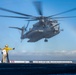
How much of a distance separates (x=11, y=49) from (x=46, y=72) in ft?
114

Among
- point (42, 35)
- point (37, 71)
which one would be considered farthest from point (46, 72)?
point (42, 35)

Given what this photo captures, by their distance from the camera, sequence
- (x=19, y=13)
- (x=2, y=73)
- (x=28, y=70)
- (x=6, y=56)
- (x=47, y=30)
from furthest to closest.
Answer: (x=6, y=56) < (x=47, y=30) < (x=28, y=70) < (x=2, y=73) < (x=19, y=13)

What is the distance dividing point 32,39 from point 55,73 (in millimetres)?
12462

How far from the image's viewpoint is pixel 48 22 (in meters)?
50.9

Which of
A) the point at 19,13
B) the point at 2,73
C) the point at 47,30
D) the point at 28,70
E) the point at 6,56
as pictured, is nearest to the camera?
the point at 19,13

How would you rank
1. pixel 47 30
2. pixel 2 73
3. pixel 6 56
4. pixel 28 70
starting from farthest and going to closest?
pixel 6 56, pixel 47 30, pixel 28 70, pixel 2 73

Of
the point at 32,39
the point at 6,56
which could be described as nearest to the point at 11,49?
the point at 6,56

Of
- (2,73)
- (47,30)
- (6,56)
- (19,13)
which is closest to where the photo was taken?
(19,13)

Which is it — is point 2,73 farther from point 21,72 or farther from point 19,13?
point 19,13

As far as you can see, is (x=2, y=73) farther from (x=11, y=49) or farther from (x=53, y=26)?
(x=11, y=49)

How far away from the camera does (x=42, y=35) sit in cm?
4941

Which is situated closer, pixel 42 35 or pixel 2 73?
pixel 2 73

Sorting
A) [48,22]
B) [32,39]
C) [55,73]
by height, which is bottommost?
[55,73]

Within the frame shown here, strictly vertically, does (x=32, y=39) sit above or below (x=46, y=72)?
above
